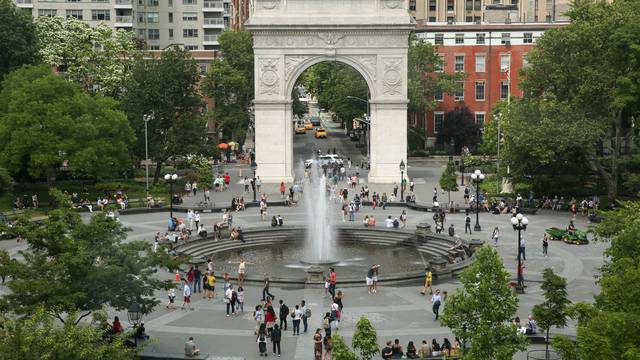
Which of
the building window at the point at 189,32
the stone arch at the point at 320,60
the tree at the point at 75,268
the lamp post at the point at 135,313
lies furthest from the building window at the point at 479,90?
the lamp post at the point at 135,313

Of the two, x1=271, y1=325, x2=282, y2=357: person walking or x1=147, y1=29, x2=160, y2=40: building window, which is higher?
x1=147, y1=29, x2=160, y2=40: building window

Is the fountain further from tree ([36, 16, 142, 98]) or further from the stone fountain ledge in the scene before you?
tree ([36, 16, 142, 98])

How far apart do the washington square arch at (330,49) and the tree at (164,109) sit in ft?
19.0

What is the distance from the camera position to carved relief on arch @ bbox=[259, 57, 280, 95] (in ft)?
243

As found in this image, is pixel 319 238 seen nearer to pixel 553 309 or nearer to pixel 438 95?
pixel 553 309

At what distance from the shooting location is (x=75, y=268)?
92.9ft

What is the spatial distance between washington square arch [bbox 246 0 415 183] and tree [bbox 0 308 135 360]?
5260cm

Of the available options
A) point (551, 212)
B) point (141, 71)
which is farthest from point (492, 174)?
point (141, 71)

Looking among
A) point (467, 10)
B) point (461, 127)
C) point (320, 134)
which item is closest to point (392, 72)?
point (461, 127)

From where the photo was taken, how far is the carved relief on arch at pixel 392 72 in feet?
243

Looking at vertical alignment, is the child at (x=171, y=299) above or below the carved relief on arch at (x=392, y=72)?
below

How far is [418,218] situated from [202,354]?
103 ft

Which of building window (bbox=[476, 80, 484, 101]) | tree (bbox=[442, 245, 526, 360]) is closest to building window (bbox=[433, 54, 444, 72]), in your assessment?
building window (bbox=[476, 80, 484, 101])

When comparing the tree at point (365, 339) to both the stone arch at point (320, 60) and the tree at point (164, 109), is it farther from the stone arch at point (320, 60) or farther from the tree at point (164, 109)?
the stone arch at point (320, 60)
